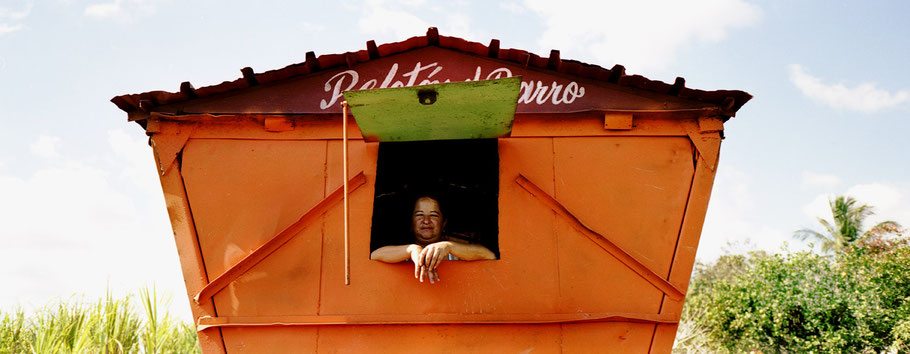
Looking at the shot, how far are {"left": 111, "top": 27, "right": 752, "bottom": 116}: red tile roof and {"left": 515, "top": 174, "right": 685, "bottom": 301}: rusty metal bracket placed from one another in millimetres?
1052

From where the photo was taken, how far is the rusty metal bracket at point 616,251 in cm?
420

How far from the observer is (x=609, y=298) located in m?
4.16

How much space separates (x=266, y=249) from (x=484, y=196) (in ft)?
5.72

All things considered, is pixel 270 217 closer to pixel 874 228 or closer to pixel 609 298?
pixel 609 298

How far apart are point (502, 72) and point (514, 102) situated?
966mm

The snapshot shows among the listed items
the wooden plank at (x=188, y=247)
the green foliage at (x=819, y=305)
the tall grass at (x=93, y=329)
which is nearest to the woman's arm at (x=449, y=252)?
the wooden plank at (x=188, y=247)

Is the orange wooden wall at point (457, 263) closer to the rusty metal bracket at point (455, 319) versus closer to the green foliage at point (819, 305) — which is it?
the rusty metal bracket at point (455, 319)

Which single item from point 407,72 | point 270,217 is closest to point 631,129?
point 407,72

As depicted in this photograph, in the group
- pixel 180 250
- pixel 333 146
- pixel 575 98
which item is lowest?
pixel 180 250

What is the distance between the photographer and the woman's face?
4.83 metres

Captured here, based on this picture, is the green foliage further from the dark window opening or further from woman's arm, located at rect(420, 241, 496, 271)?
woman's arm, located at rect(420, 241, 496, 271)

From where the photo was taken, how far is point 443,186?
5.12 meters

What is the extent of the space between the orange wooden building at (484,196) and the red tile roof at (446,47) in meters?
0.01

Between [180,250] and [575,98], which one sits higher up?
[575,98]
